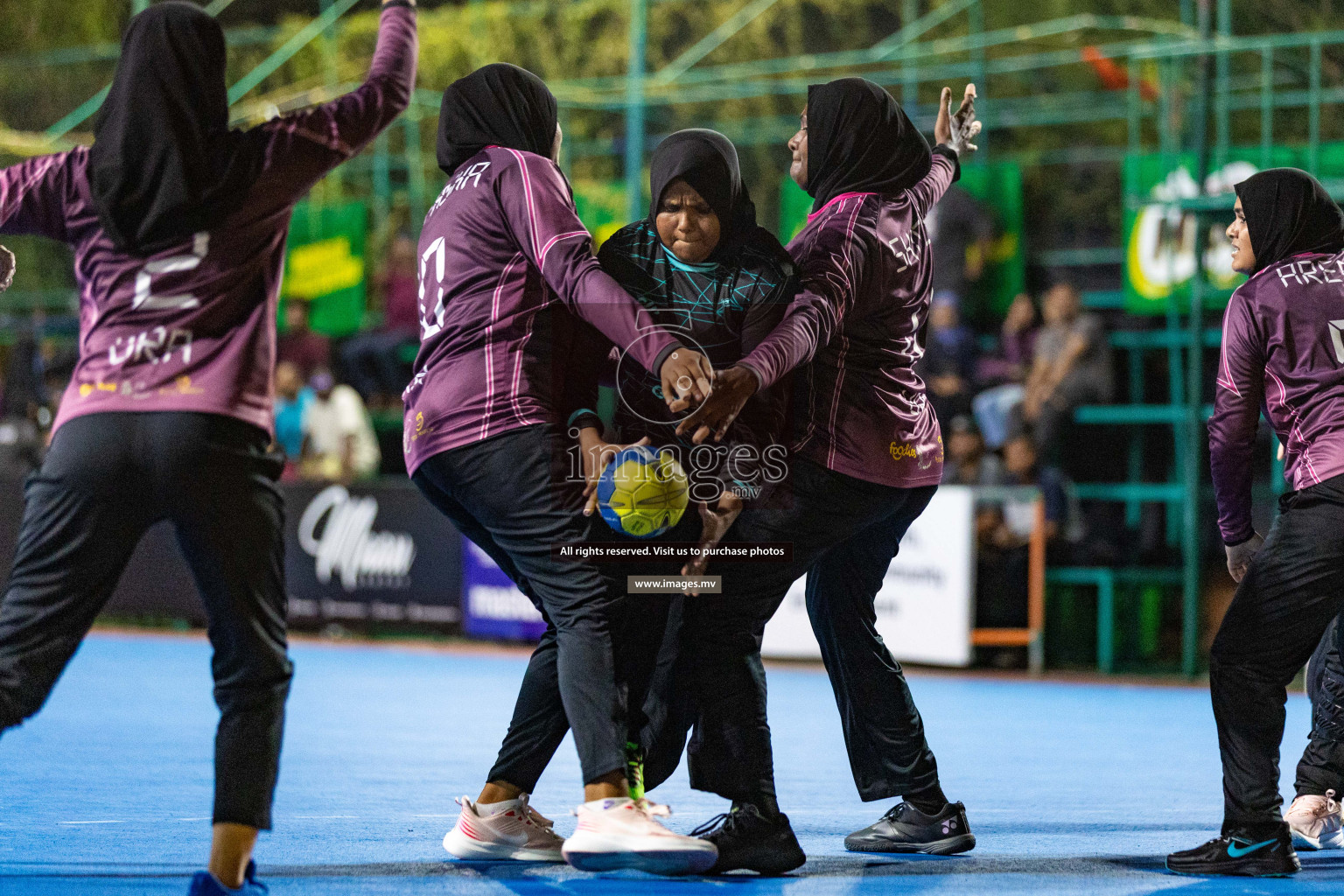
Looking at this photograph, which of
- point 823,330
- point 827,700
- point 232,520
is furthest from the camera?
point 827,700

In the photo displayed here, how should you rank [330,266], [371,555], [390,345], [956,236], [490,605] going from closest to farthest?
[490,605], [956,236], [371,555], [390,345], [330,266]

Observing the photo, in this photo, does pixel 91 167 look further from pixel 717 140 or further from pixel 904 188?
pixel 904 188

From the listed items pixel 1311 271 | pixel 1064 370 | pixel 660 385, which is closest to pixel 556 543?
pixel 660 385

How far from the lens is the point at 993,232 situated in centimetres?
1412

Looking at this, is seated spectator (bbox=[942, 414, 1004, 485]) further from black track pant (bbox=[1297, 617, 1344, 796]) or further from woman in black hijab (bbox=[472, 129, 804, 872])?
woman in black hijab (bbox=[472, 129, 804, 872])

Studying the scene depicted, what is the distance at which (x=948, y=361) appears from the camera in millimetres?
13383

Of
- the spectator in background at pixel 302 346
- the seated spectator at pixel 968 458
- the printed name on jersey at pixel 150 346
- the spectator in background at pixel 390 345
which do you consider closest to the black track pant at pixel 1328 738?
the printed name on jersey at pixel 150 346

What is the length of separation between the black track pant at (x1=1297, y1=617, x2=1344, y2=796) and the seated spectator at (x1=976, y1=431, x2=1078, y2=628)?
21.2 feet

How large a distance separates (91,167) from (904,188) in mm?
2563

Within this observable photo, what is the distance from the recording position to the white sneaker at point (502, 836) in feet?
15.9

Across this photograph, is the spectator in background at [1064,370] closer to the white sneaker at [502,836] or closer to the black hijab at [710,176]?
the black hijab at [710,176]

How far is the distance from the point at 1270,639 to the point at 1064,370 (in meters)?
8.27

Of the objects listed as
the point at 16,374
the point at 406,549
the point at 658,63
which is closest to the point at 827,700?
the point at 406,549

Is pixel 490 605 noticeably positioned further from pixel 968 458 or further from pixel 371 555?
pixel 968 458
